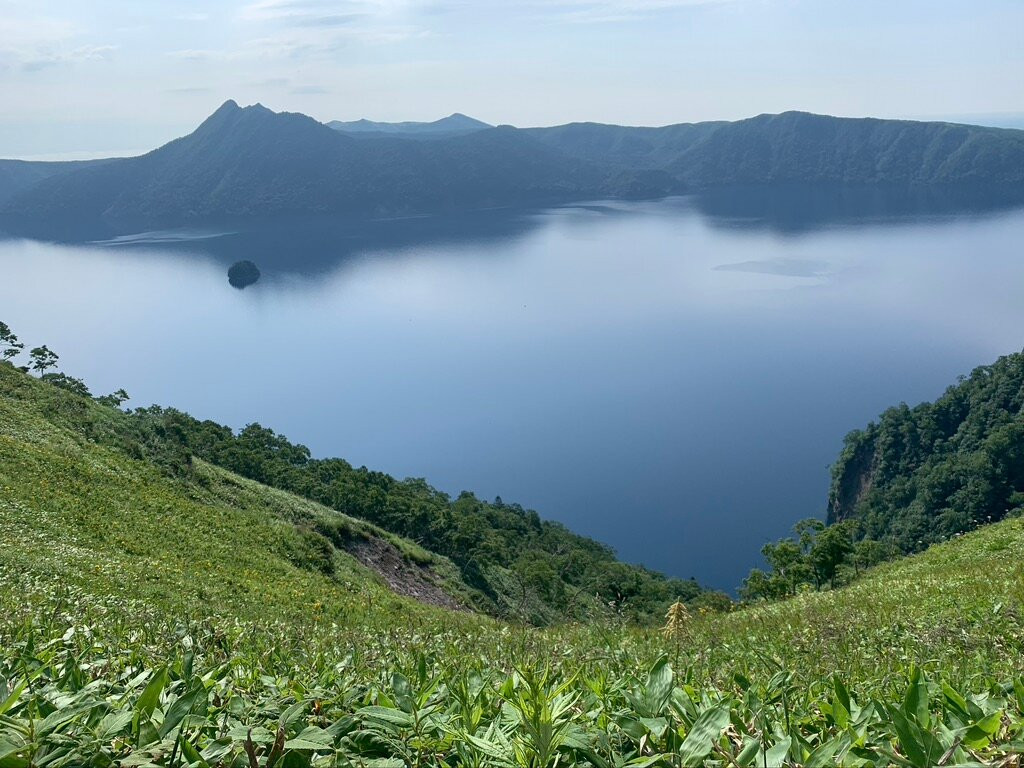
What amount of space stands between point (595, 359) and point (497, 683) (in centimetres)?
10442

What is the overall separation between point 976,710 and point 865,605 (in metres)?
8.06

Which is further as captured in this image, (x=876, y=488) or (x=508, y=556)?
(x=876, y=488)

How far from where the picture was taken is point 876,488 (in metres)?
71.1

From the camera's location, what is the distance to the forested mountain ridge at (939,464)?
5591 cm

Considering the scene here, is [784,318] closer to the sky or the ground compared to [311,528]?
closer to the ground

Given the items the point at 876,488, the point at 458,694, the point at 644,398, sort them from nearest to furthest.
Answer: the point at 458,694 → the point at 876,488 → the point at 644,398

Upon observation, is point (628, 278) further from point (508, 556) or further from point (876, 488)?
point (508, 556)

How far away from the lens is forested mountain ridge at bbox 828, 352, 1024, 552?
55.9 meters

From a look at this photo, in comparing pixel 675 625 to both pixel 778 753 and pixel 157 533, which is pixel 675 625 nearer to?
pixel 778 753

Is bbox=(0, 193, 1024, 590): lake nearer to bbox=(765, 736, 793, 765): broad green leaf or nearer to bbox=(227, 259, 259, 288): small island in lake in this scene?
bbox=(227, 259, 259, 288): small island in lake

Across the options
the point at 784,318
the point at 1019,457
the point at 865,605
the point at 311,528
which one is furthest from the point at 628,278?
the point at 865,605

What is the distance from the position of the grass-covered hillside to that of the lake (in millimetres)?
63067

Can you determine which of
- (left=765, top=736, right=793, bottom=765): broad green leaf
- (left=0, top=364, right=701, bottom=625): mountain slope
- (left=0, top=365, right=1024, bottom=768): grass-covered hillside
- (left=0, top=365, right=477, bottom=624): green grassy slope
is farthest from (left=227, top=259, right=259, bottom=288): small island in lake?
(left=765, top=736, right=793, bottom=765): broad green leaf

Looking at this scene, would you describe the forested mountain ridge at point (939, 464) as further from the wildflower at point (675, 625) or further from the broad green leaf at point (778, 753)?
the broad green leaf at point (778, 753)
